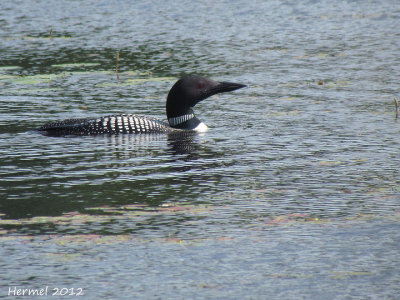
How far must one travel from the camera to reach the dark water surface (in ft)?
16.2

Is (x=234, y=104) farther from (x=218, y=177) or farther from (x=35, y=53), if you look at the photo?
(x=35, y=53)

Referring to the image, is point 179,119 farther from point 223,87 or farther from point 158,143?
point 158,143

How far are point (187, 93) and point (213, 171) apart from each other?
2.56 meters

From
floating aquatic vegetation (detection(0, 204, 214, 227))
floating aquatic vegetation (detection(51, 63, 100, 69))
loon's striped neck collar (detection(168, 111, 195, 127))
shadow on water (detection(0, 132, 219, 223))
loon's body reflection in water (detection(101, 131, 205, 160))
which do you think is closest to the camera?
floating aquatic vegetation (detection(0, 204, 214, 227))

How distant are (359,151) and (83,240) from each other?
11.3ft

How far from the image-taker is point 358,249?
5273mm

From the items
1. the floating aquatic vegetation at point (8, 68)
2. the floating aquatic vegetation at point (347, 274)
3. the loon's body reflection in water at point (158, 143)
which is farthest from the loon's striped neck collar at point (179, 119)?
the floating aquatic vegetation at point (347, 274)

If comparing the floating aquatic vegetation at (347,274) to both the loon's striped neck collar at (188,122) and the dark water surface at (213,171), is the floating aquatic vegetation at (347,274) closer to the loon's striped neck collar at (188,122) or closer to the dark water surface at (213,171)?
the dark water surface at (213,171)

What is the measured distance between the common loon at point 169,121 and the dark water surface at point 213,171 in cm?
12

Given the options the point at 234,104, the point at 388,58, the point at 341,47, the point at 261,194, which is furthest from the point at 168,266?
the point at 341,47

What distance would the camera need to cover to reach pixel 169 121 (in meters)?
9.86

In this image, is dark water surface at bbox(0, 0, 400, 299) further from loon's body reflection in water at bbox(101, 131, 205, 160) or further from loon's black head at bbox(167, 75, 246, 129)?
loon's black head at bbox(167, 75, 246, 129)

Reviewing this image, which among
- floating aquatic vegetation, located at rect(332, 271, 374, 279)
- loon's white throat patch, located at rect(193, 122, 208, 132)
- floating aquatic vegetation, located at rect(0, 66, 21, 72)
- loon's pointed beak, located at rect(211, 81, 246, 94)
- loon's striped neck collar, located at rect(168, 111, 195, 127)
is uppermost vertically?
loon's pointed beak, located at rect(211, 81, 246, 94)

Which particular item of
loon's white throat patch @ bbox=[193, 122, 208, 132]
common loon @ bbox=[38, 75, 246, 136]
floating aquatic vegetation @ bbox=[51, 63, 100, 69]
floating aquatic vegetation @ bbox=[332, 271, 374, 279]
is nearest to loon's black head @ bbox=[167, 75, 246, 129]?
common loon @ bbox=[38, 75, 246, 136]
